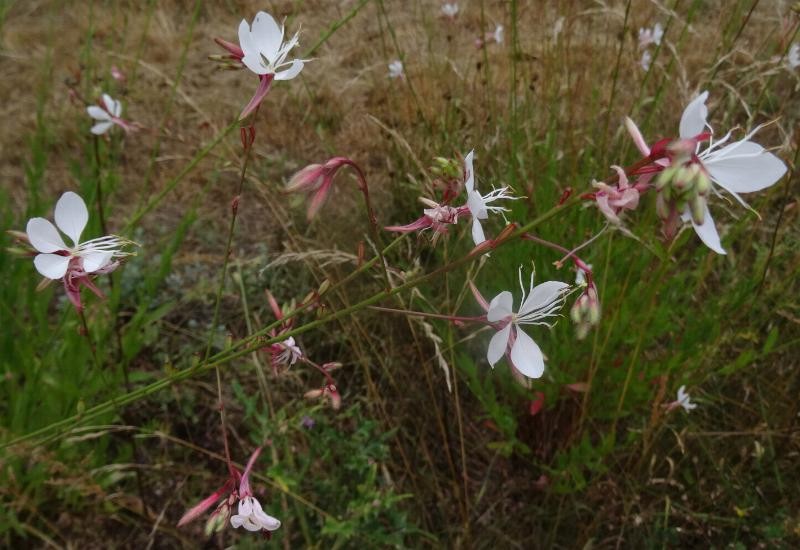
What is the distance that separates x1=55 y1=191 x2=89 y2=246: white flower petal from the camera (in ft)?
3.13

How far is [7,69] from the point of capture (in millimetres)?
3859

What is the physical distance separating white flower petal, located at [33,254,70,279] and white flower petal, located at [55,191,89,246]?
0.21 ft

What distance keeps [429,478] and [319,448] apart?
11.9 inches

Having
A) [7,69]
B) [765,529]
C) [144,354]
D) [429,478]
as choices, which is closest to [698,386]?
[765,529]

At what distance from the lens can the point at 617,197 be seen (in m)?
0.69

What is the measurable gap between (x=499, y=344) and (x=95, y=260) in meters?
0.53

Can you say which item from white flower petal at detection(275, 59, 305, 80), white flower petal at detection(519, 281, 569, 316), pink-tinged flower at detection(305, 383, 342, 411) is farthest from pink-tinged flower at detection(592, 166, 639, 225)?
pink-tinged flower at detection(305, 383, 342, 411)

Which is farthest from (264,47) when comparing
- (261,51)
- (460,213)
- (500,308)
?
(500,308)

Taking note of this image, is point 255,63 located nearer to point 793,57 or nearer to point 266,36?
point 266,36

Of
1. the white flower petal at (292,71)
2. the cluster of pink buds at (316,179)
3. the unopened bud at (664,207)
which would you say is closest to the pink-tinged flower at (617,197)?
the unopened bud at (664,207)

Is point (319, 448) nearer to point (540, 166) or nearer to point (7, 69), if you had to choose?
point (540, 166)

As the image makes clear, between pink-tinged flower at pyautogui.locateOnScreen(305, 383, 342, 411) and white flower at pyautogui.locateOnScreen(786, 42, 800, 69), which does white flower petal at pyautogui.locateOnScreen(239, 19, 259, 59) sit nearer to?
pink-tinged flower at pyautogui.locateOnScreen(305, 383, 342, 411)

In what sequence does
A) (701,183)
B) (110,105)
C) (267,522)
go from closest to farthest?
(701,183) → (267,522) → (110,105)

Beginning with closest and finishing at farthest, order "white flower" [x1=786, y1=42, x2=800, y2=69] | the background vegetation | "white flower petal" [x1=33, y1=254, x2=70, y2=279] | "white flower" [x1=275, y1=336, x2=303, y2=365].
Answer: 1. "white flower petal" [x1=33, y1=254, x2=70, y2=279]
2. "white flower" [x1=275, y1=336, x2=303, y2=365]
3. the background vegetation
4. "white flower" [x1=786, y1=42, x2=800, y2=69]
